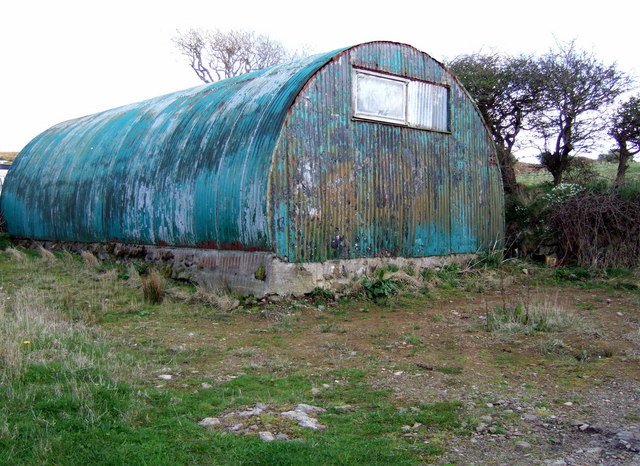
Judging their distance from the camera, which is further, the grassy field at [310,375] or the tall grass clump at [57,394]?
the grassy field at [310,375]

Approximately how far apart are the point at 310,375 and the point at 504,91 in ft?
57.1

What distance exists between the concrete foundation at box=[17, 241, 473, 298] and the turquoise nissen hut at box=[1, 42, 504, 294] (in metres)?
0.04

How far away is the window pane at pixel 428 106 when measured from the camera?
13.0 m

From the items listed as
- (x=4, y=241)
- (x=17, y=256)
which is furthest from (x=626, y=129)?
(x=4, y=241)

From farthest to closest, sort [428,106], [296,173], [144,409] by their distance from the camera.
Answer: [428,106] → [296,173] → [144,409]

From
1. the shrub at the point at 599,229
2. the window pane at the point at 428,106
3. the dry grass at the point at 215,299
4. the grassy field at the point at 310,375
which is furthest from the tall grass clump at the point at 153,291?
the shrub at the point at 599,229

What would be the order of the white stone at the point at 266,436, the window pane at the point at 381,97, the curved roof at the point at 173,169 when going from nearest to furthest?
1. the white stone at the point at 266,436
2. the curved roof at the point at 173,169
3. the window pane at the point at 381,97

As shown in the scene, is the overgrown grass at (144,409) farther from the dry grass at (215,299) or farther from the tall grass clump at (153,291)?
the dry grass at (215,299)

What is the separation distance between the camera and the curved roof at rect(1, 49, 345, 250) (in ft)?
35.8

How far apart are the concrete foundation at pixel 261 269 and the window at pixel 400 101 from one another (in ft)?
10.2

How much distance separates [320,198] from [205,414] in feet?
22.1

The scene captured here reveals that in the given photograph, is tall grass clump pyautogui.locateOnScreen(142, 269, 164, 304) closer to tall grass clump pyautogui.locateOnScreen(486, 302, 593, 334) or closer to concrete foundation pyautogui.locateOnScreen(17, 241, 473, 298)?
concrete foundation pyautogui.locateOnScreen(17, 241, 473, 298)

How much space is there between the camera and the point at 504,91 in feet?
68.1

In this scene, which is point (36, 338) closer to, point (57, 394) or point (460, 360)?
point (57, 394)
